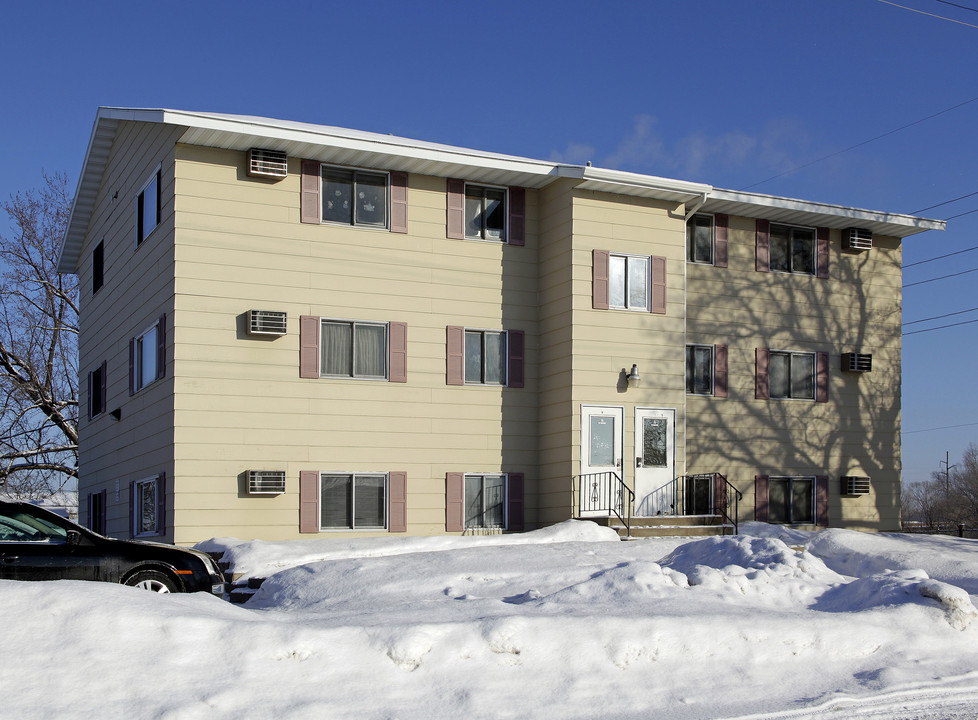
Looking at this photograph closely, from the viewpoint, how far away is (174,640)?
657 centimetres

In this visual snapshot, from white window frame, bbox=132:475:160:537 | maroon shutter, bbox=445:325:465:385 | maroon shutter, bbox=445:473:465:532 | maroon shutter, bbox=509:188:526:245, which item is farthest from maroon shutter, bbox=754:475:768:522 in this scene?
white window frame, bbox=132:475:160:537

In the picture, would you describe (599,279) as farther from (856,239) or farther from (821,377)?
(856,239)

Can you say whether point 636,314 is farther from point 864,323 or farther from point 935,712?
point 935,712

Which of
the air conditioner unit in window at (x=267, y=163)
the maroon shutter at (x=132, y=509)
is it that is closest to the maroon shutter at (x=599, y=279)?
the air conditioner unit in window at (x=267, y=163)

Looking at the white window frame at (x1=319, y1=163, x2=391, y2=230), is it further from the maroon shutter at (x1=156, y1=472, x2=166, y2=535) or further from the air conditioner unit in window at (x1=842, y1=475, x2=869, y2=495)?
A: the air conditioner unit in window at (x1=842, y1=475, x2=869, y2=495)

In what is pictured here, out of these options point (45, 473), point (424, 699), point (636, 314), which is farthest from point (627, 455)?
point (45, 473)

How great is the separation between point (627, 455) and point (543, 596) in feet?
30.5

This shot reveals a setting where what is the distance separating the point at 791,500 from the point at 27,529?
1558 cm

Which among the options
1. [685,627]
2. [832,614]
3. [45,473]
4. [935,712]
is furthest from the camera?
[45,473]

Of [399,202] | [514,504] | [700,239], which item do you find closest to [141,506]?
[514,504]

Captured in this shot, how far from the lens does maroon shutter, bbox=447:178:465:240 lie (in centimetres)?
1880

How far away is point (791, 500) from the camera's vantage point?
21.3 m

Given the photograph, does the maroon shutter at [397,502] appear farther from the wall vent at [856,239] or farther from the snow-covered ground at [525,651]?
the wall vent at [856,239]

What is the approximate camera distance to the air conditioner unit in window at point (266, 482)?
16.7m
